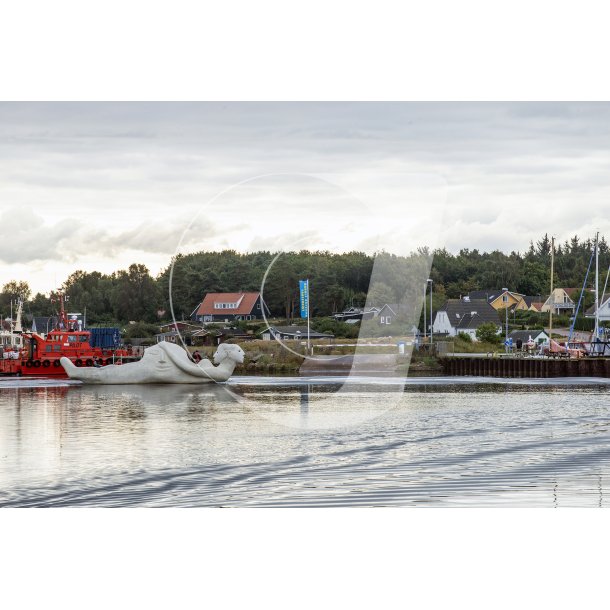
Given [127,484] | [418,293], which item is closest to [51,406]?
[418,293]

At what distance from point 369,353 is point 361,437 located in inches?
730

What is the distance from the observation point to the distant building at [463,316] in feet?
144

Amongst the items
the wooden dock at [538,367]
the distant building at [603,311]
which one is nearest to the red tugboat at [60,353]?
the wooden dock at [538,367]

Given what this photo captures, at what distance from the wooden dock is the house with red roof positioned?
10940mm

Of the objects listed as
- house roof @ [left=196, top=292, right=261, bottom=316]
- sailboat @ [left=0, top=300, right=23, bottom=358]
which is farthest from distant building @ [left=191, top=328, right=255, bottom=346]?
sailboat @ [left=0, top=300, right=23, bottom=358]

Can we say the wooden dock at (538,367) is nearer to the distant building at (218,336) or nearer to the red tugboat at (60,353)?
the distant building at (218,336)

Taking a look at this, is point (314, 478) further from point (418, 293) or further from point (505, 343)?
point (505, 343)

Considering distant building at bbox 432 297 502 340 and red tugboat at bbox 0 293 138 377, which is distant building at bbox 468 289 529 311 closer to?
distant building at bbox 432 297 502 340

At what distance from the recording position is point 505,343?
42844mm

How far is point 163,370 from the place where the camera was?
32.2m

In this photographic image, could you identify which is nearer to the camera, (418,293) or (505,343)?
(418,293)

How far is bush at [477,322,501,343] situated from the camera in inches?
1767

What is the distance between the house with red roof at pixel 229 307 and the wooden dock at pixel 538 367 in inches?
431

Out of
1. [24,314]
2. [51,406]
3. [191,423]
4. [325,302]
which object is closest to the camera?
[191,423]
